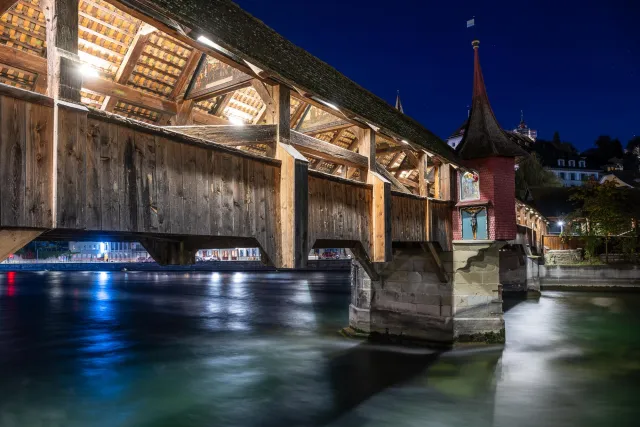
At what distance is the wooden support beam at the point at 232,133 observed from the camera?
634 cm

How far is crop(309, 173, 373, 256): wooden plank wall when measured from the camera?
833cm

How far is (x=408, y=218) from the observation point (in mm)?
11828

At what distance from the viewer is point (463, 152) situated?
51.4 feet

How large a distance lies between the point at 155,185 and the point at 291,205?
2.32m

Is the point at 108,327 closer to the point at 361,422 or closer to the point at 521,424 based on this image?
the point at 361,422

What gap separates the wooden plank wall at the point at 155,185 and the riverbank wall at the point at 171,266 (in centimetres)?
4781

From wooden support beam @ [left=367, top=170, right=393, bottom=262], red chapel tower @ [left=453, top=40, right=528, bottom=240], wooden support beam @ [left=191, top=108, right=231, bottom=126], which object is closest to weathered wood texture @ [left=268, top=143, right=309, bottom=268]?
wooden support beam @ [left=367, top=170, right=393, bottom=262]

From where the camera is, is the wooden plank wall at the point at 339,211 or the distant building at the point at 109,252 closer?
the wooden plank wall at the point at 339,211

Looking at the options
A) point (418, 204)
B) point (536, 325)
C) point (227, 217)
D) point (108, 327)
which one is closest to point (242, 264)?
point (108, 327)

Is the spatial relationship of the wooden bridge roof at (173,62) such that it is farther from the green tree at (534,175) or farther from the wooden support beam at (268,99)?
the green tree at (534,175)

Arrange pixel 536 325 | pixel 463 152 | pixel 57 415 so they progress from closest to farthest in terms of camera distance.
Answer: pixel 57 415 → pixel 463 152 → pixel 536 325

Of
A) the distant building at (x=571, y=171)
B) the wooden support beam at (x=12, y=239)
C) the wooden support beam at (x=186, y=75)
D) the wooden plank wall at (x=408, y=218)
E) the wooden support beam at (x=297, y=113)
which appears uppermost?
the distant building at (x=571, y=171)

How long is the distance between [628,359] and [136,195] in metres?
15.3

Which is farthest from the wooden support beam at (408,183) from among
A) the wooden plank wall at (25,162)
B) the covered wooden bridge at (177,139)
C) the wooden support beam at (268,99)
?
the wooden plank wall at (25,162)
